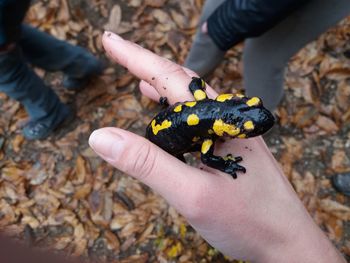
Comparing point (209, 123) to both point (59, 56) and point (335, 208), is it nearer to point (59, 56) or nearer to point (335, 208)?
point (335, 208)

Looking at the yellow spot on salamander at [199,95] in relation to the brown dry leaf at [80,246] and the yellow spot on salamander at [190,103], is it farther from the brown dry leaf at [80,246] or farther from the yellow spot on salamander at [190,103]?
the brown dry leaf at [80,246]

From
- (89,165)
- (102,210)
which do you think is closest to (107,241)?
(102,210)

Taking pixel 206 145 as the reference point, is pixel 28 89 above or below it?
below

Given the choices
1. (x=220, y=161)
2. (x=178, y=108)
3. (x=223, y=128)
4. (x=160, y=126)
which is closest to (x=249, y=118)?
(x=223, y=128)

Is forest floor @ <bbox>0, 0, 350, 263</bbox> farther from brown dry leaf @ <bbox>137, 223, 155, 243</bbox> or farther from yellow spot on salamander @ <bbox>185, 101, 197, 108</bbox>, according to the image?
yellow spot on salamander @ <bbox>185, 101, 197, 108</bbox>

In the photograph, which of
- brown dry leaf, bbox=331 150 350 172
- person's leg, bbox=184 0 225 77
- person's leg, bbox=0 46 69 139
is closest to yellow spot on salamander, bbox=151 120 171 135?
person's leg, bbox=0 46 69 139

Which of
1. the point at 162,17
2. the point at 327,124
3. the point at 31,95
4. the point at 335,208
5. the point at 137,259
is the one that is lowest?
the point at 137,259

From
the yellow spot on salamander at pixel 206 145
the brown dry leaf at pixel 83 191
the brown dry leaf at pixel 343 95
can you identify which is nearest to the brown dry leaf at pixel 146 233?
the brown dry leaf at pixel 83 191
